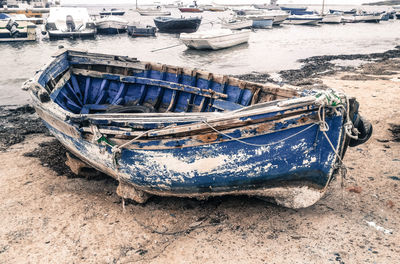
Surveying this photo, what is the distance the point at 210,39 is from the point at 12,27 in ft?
63.9

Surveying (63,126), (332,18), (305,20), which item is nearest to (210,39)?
(63,126)

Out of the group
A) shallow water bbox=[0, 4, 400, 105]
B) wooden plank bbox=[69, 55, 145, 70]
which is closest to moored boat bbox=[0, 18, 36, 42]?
shallow water bbox=[0, 4, 400, 105]

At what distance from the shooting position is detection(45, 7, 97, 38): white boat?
30.1 metres

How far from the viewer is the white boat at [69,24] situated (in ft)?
98.8

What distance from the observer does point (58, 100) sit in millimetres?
6750

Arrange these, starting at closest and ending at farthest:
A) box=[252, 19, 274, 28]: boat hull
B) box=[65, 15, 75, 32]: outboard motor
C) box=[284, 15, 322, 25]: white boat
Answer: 1. box=[65, 15, 75, 32]: outboard motor
2. box=[252, 19, 274, 28]: boat hull
3. box=[284, 15, 322, 25]: white boat

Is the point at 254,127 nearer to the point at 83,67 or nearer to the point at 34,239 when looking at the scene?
the point at 34,239

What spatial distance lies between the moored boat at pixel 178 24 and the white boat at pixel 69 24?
308 inches

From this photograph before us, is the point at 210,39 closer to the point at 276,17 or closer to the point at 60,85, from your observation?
the point at 60,85

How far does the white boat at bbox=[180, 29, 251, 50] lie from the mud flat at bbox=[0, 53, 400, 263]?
57.8 feet

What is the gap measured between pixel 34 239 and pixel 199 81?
4.47 m

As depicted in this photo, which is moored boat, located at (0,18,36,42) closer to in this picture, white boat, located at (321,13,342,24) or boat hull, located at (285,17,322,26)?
boat hull, located at (285,17,322,26)

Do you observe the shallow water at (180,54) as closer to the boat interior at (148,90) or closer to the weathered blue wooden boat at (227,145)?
the boat interior at (148,90)

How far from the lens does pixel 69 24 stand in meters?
31.5
